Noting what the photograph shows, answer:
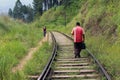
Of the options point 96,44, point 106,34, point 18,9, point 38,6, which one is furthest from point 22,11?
point 96,44

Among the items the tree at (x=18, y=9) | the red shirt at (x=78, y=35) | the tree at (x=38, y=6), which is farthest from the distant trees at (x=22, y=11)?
the red shirt at (x=78, y=35)

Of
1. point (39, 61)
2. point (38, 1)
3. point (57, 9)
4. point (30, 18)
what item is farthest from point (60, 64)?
point (30, 18)

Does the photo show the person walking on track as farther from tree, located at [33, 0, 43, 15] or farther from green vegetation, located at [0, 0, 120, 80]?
tree, located at [33, 0, 43, 15]

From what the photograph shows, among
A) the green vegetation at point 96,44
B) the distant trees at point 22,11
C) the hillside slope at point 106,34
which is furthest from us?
the distant trees at point 22,11

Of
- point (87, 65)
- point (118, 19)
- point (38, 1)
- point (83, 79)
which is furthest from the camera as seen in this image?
point (38, 1)

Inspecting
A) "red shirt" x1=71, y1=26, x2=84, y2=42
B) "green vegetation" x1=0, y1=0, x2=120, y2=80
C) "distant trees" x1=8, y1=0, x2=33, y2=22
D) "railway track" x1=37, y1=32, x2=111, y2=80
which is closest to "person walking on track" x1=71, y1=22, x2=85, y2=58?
"red shirt" x1=71, y1=26, x2=84, y2=42

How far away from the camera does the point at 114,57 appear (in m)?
14.0

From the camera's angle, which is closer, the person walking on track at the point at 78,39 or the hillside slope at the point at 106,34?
the hillside slope at the point at 106,34

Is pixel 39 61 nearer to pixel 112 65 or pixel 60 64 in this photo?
pixel 60 64

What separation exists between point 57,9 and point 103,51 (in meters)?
80.4

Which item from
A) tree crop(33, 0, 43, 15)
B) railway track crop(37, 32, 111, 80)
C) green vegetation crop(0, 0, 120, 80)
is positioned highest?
tree crop(33, 0, 43, 15)

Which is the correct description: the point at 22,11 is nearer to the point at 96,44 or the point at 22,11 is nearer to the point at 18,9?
the point at 18,9

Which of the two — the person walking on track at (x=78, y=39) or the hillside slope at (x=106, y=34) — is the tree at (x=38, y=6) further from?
the person walking on track at (x=78, y=39)

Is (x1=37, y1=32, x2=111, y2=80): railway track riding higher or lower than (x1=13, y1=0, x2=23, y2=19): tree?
lower
